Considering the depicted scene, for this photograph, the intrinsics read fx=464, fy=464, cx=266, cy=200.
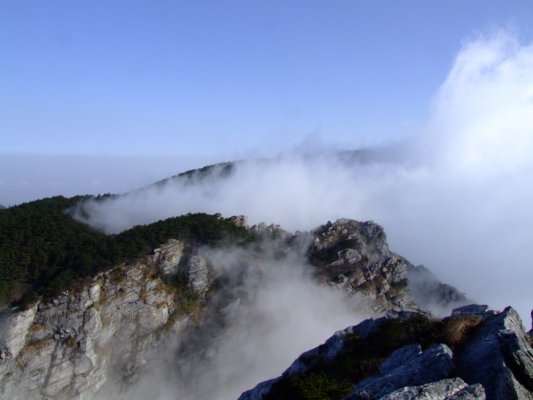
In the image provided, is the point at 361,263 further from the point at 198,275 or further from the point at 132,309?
the point at 132,309

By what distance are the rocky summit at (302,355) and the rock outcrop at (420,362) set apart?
0.06m

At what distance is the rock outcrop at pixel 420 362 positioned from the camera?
638 inches

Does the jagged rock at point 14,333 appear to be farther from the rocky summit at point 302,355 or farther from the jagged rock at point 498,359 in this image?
the jagged rock at point 498,359

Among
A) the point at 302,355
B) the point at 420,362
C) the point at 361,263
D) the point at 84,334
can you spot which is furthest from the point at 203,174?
the point at 420,362

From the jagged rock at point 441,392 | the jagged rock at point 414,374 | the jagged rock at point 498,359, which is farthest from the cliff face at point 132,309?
the jagged rock at point 441,392

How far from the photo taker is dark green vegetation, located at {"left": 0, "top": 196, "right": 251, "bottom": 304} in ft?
206

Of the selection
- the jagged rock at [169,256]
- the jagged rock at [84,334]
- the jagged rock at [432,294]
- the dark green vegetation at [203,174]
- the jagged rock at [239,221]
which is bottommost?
the jagged rock at [84,334]

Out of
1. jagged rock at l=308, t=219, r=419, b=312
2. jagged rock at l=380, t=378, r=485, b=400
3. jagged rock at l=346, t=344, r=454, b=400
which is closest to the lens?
jagged rock at l=380, t=378, r=485, b=400

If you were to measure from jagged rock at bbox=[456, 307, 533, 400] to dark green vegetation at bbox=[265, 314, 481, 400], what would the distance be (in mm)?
1165

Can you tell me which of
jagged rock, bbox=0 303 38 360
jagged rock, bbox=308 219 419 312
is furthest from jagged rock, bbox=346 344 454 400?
jagged rock, bbox=308 219 419 312

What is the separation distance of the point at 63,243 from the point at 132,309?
18.2 metres

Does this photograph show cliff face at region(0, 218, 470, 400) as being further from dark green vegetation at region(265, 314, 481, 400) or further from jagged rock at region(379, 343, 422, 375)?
jagged rock at region(379, 343, 422, 375)

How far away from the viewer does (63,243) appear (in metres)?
72.8

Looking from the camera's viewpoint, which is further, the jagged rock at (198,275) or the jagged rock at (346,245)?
the jagged rock at (346,245)
